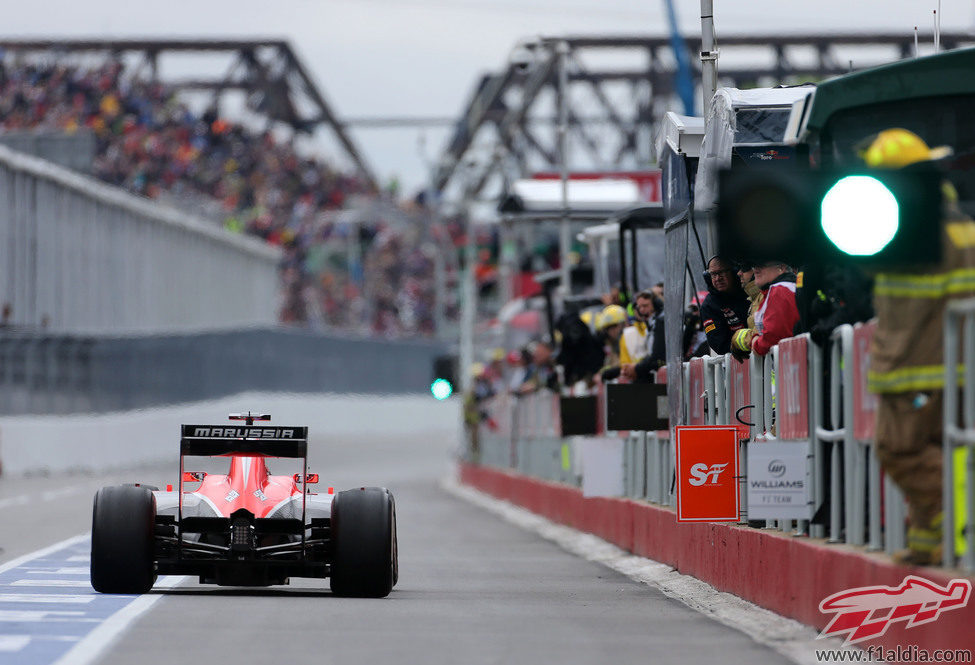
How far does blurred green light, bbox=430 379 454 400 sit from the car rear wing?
17.3 metres

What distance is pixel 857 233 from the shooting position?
8.69 m

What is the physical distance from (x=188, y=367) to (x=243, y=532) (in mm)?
48565

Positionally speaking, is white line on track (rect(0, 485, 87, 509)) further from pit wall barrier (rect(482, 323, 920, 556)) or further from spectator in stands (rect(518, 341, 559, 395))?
pit wall barrier (rect(482, 323, 920, 556))

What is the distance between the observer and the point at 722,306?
15562 millimetres

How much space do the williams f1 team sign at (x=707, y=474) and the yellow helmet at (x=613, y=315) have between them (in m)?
7.92

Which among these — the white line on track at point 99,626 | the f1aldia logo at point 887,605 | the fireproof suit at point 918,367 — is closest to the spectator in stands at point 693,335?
the white line on track at point 99,626

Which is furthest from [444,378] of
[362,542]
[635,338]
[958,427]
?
[958,427]

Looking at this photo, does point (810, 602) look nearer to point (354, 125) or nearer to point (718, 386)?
point (718, 386)

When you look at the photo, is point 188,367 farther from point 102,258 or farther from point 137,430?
point 137,430

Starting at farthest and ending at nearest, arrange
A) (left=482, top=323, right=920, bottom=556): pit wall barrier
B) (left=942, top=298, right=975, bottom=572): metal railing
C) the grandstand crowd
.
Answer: the grandstand crowd, (left=482, top=323, right=920, bottom=556): pit wall barrier, (left=942, top=298, right=975, bottom=572): metal railing

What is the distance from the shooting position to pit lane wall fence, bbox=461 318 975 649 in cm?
973

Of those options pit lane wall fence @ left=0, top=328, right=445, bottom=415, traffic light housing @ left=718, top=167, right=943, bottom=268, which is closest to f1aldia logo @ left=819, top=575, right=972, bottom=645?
traffic light housing @ left=718, top=167, right=943, bottom=268

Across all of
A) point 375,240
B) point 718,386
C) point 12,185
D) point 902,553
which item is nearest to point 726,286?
point 718,386

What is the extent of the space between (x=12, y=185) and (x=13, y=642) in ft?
124
